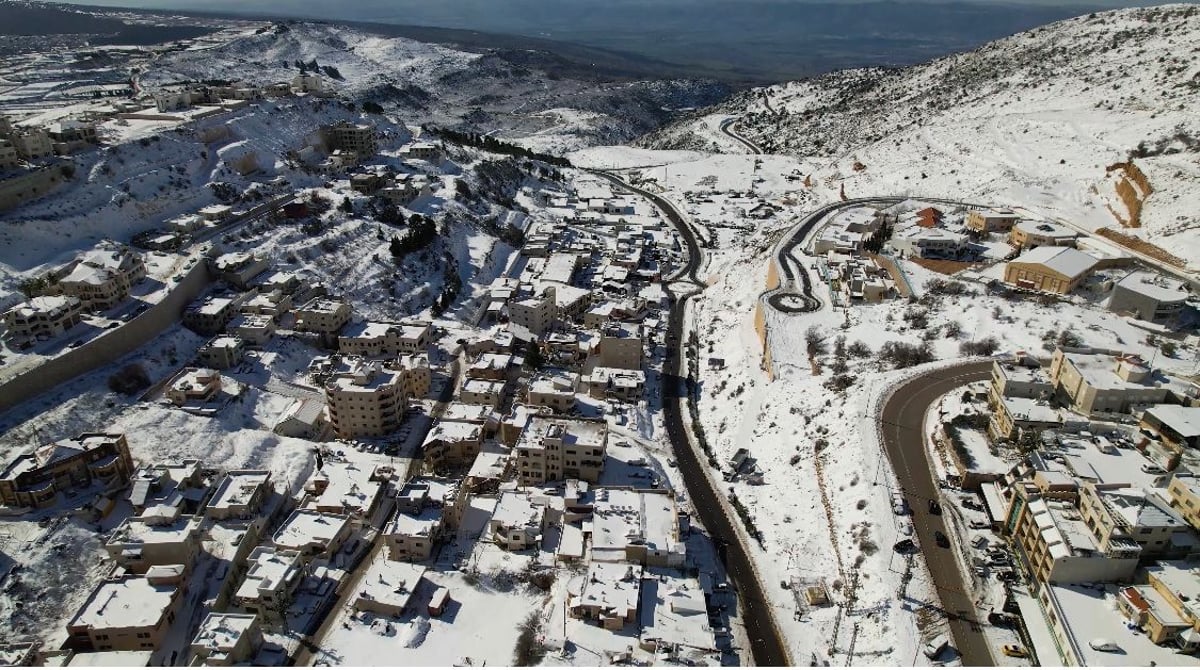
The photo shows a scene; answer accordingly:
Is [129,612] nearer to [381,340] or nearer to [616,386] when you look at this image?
[381,340]

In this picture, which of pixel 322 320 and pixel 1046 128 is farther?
pixel 1046 128

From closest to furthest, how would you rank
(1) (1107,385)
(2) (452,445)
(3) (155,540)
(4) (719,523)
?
(3) (155,540), (1) (1107,385), (4) (719,523), (2) (452,445)

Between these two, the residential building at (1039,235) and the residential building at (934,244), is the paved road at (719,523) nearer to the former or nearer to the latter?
the residential building at (934,244)

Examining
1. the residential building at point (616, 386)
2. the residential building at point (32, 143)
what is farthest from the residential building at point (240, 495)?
the residential building at point (32, 143)

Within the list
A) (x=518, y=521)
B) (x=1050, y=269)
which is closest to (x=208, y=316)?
(x=518, y=521)

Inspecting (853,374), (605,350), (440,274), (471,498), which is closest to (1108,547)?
(853,374)

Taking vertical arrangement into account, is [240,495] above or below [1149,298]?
below

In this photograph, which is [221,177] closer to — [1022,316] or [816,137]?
[1022,316]
